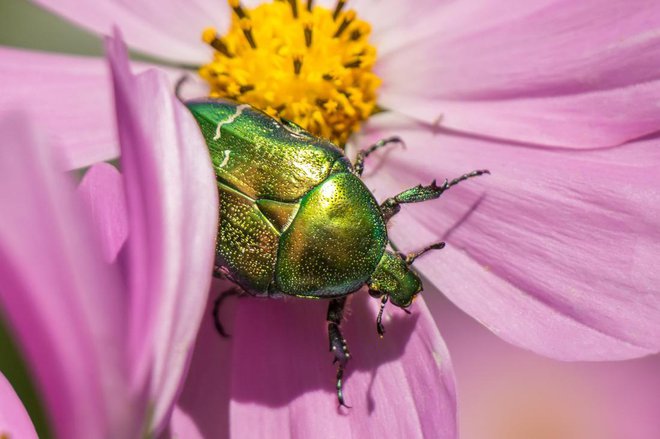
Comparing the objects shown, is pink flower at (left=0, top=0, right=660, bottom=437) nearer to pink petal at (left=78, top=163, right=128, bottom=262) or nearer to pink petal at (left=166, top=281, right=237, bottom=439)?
pink petal at (left=166, top=281, right=237, bottom=439)

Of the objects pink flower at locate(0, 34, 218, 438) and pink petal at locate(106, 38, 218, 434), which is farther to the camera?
pink petal at locate(106, 38, 218, 434)

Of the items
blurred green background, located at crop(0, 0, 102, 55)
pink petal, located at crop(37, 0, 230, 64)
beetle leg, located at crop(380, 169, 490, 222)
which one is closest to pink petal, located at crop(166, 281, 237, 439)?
beetle leg, located at crop(380, 169, 490, 222)

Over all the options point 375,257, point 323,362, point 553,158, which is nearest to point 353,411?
point 323,362

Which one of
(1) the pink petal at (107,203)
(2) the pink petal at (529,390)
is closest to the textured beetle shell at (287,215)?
(1) the pink petal at (107,203)

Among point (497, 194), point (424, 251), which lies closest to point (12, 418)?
point (424, 251)

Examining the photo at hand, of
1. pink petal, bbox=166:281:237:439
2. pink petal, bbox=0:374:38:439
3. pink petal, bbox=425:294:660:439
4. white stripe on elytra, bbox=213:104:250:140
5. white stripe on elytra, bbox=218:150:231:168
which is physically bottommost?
pink petal, bbox=425:294:660:439

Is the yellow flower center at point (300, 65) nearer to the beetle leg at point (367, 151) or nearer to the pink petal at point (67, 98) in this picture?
the beetle leg at point (367, 151)

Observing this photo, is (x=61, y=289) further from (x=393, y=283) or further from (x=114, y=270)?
(x=393, y=283)
